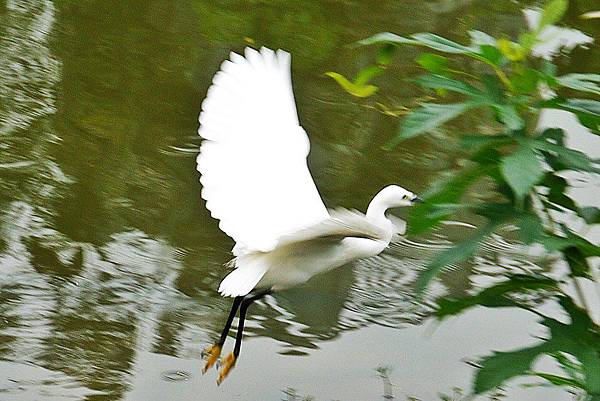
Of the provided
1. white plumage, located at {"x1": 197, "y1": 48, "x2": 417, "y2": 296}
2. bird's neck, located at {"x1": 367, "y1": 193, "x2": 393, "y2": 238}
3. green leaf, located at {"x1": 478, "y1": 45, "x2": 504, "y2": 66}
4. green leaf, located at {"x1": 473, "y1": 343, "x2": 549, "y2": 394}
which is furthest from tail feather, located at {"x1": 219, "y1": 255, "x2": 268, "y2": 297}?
green leaf, located at {"x1": 478, "y1": 45, "x2": 504, "y2": 66}

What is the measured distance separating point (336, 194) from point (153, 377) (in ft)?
3.72

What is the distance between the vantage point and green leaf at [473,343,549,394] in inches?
61.6

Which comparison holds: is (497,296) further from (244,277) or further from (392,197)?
(392,197)

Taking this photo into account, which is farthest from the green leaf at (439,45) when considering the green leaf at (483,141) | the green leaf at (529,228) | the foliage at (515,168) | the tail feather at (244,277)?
the tail feather at (244,277)

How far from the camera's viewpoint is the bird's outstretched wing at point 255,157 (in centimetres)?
237

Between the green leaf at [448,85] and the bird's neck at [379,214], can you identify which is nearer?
the green leaf at [448,85]

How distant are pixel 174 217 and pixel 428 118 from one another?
2.12 m

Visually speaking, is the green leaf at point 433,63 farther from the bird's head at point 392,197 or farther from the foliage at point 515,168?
the bird's head at point 392,197

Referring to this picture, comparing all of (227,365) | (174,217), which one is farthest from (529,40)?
(174,217)

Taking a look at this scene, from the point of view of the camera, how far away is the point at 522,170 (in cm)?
145

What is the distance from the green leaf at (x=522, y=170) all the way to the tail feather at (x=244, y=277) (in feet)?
2.87

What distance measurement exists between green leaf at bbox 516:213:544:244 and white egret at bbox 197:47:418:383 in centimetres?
67

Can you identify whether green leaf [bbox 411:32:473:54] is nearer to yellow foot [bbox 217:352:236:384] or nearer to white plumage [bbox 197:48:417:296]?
white plumage [bbox 197:48:417:296]

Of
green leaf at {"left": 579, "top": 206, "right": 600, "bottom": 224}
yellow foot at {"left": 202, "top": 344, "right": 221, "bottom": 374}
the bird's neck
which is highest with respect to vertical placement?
green leaf at {"left": 579, "top": 206, "right": 600, "bottom": 224}
